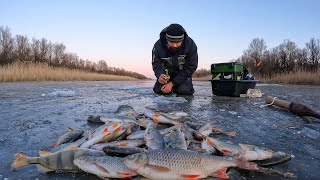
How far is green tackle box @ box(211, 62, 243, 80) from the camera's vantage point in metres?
8.31

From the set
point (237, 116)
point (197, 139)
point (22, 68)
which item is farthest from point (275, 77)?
point (197, 139)

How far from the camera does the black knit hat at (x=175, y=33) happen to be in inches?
281

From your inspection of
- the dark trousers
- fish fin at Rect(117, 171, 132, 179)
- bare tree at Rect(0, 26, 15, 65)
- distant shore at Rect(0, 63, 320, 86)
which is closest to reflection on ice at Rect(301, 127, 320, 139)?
fish fin at Rect(117, 171, 132, 179)

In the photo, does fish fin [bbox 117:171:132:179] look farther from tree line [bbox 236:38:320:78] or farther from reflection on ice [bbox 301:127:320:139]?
tree line [bbox 236:38:320:78]

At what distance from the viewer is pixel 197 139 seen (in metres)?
3.30

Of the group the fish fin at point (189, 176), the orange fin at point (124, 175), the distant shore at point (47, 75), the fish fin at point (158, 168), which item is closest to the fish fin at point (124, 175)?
the orange fin at point (124, 175)

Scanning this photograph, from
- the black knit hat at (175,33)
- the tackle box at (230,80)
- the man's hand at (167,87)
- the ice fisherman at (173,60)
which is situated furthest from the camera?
the tackle box at (230,80)

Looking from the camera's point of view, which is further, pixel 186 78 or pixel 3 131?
pixel 186 78

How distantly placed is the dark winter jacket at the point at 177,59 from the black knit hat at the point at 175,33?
0.64 m

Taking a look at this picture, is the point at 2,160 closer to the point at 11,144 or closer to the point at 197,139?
the point at 11,144

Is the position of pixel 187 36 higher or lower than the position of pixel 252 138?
higher

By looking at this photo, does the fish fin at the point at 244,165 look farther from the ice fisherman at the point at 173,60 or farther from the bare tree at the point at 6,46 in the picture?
the bare tree at the point at 6,46

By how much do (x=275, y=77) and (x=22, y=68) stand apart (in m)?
22.4

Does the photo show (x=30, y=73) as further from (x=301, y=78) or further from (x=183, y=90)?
(x=301, y=78)
